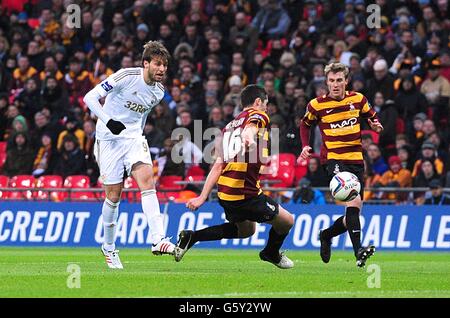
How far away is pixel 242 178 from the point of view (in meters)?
12.8

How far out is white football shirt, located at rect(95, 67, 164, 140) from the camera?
13219 mm

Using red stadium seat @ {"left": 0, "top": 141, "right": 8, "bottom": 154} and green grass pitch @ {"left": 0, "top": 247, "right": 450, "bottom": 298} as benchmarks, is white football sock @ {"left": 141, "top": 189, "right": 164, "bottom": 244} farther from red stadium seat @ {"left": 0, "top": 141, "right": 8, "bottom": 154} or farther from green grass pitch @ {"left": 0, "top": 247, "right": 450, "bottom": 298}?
red stadium seat @ {"left": 0, "top": 141, "right": 8, "bottom": 154}

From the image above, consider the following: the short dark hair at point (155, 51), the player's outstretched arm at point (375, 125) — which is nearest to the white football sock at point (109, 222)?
the short dark hair at point (155, 51)

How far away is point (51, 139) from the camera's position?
24.7 meters

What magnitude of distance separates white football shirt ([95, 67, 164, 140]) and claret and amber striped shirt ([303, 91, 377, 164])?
77.7 inches

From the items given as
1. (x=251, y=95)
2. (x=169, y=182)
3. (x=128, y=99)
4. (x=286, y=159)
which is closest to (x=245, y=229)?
(x=251, y=95)

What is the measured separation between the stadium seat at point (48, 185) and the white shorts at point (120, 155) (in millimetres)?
9242

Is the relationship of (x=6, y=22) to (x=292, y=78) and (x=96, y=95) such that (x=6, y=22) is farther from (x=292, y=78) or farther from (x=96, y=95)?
(x=96, y=95)

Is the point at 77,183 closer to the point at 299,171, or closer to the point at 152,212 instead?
the point at 299,171

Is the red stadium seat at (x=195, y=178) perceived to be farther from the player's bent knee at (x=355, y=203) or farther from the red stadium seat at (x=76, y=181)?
the player's bent knee at (x=355, y=203)

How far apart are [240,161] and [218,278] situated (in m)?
1.47

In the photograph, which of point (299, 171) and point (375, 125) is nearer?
point (375, 125)

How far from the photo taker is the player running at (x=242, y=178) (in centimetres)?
1253
